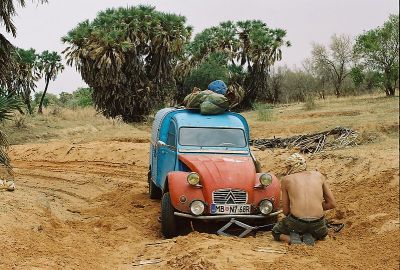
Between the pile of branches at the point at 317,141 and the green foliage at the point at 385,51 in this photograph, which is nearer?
the pile of branches at the point at 317,141

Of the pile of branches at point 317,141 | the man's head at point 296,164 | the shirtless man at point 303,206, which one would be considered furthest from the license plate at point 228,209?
the pile of branches at point 317,141

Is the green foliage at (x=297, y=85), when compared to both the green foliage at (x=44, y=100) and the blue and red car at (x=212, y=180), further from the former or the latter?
the blue and red car at (x=212, y=180)

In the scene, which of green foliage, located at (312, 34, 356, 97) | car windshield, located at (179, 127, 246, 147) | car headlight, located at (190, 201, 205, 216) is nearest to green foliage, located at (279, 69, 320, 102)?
green foliage, located at (312, 34, 356, 97)

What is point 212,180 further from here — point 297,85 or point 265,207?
point 297,85

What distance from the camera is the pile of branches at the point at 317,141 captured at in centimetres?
1628

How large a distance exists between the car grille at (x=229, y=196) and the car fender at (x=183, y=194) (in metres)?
0.23

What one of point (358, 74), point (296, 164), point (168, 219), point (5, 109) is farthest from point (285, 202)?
point (358, 74)

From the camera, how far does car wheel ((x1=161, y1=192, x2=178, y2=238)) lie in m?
8.55

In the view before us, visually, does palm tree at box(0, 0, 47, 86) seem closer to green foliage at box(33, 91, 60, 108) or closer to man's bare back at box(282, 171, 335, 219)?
man's bare back at box(282, 171, 335, 219)

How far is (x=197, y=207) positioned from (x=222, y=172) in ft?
2.28

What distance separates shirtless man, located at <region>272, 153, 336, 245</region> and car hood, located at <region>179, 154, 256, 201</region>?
74 centimetres

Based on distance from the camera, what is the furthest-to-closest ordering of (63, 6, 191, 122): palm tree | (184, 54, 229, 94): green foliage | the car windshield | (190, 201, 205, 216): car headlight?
(184, 54, 229, 94): green foliage → (63, 6, 191, 122): palm tree → the car windshield → (190, 201, 205, 216): car headlight

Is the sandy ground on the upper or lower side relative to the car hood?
lower

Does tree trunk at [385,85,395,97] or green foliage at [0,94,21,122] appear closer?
green foliage at [0,94,21,122]
